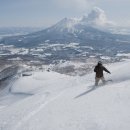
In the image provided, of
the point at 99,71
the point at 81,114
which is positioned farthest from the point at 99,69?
the point at 81,114

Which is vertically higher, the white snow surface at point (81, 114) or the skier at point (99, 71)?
the skier at point (99, 71)

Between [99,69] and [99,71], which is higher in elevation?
[99,69]

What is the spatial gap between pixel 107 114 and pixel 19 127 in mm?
5285

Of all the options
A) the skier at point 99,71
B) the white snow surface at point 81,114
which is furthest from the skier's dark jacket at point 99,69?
the white snow surface at point 81,114

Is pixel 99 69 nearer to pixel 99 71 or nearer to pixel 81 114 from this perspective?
pixel 99 71

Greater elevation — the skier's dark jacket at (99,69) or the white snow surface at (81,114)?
the skier's dark jacket at (99,69)

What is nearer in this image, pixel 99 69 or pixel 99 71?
pixel 99 69

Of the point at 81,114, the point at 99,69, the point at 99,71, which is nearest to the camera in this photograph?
the point at 81,114

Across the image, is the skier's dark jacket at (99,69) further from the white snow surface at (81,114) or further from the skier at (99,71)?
the white snow surface at (81,114)

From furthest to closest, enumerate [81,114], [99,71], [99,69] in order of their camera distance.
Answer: [99,71] < [99,69] < [81,114]

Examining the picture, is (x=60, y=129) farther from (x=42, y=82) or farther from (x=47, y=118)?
(x=42, y=82)

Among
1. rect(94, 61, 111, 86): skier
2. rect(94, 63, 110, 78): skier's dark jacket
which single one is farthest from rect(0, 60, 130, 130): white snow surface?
rect(94, 63, 110, 78): skier's dark jacket

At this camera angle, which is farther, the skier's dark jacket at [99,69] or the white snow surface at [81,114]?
the skier's dark jacket at [99,69]

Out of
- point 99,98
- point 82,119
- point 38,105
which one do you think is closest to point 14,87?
A: point 38,105
